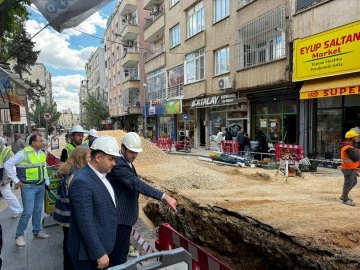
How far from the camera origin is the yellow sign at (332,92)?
36.0ft

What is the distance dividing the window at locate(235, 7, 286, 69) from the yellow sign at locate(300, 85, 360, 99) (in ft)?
7.54

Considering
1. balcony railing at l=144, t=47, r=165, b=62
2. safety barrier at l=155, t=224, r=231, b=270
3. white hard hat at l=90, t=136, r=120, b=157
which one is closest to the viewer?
white hard hat at l=90, t=136, r=120, b=157

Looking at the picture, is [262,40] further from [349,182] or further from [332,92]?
[349,182]

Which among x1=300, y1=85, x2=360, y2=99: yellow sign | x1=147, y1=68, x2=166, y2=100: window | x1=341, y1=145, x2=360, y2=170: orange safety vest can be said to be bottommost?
x1=341, y1=145, x2=360, y2=170: orange safety vest

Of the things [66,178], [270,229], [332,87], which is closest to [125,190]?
[66,178]

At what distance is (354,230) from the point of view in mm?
3721

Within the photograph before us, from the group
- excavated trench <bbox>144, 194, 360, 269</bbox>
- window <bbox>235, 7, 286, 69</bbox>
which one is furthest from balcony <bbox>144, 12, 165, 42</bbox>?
excavated trench <bbox>144, 194, 360, 269</bbox>

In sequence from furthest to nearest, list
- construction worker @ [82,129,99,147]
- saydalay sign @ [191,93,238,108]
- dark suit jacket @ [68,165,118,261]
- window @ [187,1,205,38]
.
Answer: window @ [187,1,205,38] < saydalay sign @ [191,93,238,108] < construction worker @ [82,129,99,147] < dark suit jacket @ [68,165,118,261]

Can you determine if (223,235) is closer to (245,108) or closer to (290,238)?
(290,238)

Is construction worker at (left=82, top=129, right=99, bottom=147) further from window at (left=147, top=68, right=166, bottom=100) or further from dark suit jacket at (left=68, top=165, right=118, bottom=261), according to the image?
window at (left=147, top=68, right=166, bottom=100)

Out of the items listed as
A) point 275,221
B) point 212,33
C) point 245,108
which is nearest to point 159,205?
point 275,221

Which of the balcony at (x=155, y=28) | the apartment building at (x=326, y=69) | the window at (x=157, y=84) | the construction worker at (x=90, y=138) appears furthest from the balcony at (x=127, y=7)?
the construction worker at (x=90, y=138)

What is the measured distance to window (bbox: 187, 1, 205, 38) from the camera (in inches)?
854

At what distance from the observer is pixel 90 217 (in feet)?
7.71
